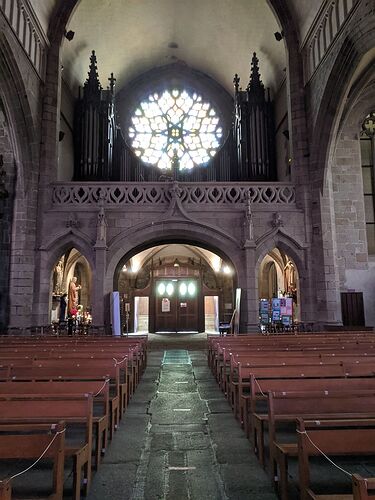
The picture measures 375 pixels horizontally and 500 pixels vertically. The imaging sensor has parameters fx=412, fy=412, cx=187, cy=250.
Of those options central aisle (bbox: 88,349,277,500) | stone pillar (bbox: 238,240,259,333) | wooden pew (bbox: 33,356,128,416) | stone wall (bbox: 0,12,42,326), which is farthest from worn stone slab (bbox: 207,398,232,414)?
stone wall (bbox: 0,12,42,326)

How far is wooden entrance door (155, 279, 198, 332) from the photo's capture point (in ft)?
71.7

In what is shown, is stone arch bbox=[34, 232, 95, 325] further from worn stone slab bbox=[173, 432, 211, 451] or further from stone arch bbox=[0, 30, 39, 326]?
worn stone slab bbox=[173, 432, 211, 451]

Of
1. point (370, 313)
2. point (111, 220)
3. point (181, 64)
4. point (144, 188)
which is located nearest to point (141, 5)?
point (181, 64)

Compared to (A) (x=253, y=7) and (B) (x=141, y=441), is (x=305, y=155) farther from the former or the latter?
(B) (x=141, y=441)

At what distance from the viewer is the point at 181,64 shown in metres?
19.6

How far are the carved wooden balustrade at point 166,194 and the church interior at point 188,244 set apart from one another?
60 mm

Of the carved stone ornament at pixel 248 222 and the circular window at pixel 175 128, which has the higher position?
the circular window at pixel 175 128

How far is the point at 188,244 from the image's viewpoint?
47.9 ft

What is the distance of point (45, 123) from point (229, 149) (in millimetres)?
7140

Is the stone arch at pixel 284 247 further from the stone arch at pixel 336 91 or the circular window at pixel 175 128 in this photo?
the circular window at pixel 175 128

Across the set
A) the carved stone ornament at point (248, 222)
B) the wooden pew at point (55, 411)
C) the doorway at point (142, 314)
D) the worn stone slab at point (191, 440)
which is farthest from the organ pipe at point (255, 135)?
the wooden pew at point (55, 411)

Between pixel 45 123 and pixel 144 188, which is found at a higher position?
pixel 45 123

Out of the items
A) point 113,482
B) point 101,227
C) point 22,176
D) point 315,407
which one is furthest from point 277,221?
point 113,482

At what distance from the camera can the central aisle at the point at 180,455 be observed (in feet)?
9.65
